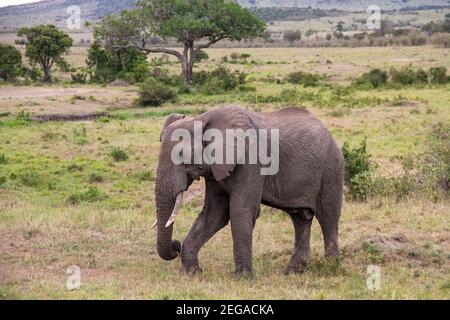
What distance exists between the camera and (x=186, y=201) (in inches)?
607

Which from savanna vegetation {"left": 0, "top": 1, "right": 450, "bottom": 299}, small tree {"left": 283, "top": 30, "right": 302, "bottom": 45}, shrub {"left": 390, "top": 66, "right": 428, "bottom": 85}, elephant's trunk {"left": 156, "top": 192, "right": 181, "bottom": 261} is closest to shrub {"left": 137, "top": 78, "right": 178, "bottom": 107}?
savanna vegetation {"left": 0, "top": 1, "right": 450, "bottom": 299}

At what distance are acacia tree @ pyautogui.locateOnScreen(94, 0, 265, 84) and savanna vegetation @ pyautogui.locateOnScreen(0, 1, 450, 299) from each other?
549 centimetres

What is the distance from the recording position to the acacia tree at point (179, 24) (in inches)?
1699

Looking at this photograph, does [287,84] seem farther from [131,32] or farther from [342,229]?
[342,229]

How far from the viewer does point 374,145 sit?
72.2ft

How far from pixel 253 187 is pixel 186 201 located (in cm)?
624

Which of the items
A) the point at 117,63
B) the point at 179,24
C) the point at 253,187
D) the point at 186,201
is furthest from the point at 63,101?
the point at 253,187

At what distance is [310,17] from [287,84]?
13026 cm

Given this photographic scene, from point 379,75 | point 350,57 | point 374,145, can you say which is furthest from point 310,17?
point 374,145

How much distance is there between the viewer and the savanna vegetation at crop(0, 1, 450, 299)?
9078 mm

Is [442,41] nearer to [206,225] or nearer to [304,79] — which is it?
[304,79]

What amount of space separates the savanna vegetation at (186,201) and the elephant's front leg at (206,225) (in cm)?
30

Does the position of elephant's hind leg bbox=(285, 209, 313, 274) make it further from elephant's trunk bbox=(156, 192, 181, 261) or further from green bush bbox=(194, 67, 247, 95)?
green bush bbox=(194, 67, 247, 95)

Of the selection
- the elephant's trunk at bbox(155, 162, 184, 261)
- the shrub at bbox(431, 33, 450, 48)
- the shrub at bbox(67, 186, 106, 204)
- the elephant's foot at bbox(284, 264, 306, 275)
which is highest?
the elephant's trunk at bbox(155, 162, 184, 261)
